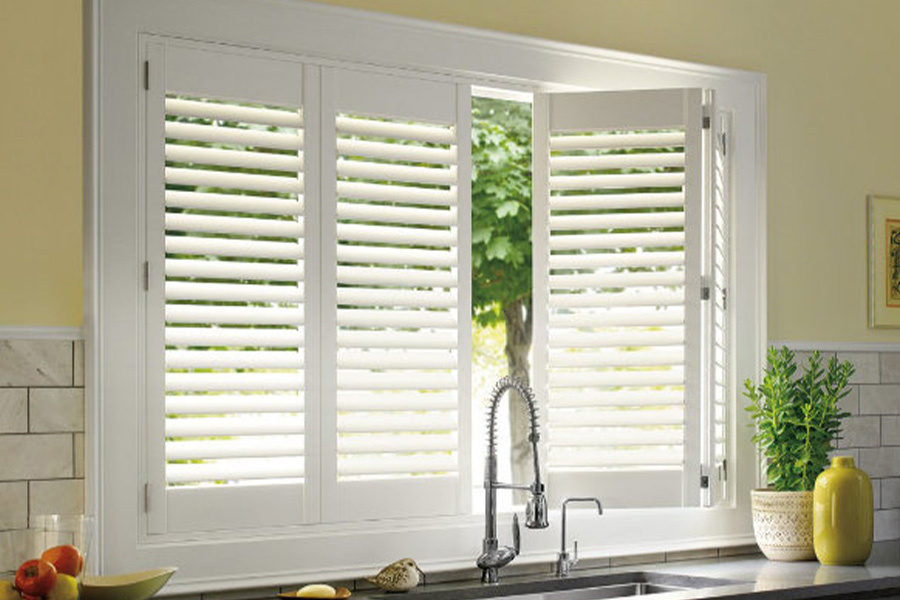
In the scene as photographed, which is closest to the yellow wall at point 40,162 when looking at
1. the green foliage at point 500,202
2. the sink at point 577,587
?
the sink at point 577,587

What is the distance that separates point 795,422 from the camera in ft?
13.8

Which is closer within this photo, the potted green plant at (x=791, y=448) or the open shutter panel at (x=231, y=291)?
the open shutter panel at (x=231, y=291)

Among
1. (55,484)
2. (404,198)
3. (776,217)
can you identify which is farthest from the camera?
(776,217)

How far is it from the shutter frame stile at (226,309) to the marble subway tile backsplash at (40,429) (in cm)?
19

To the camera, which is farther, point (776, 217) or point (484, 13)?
point (776, 217)

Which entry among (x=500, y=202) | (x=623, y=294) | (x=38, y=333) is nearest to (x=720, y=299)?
(x=623, y=294)

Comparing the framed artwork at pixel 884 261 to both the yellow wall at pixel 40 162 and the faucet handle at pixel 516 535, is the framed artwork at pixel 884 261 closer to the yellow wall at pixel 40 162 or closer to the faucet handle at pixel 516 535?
the faucet handle at pixel 516 535

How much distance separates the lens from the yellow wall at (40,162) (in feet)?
10.6

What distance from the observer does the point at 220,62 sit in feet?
11.7

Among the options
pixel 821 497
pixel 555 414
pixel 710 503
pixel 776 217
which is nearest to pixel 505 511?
pixel 555 414

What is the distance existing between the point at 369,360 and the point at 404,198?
42 cm

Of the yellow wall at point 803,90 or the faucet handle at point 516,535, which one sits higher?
the yellow wall at point 803,90

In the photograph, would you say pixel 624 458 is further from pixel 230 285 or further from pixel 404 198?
pixel 230 285

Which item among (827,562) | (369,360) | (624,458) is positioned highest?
(369,360)
